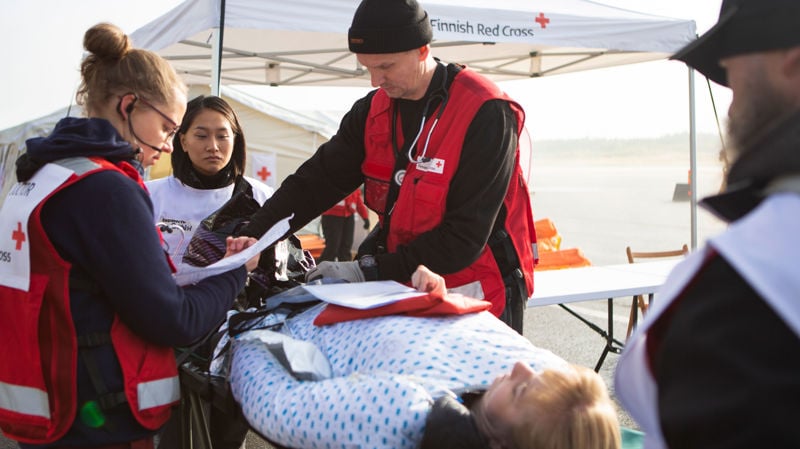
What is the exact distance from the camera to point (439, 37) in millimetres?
4672

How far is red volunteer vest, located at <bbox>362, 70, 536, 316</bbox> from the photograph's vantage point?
2.12m

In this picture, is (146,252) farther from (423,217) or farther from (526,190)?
(526,190)

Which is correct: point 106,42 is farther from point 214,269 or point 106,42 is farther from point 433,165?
point 433,165

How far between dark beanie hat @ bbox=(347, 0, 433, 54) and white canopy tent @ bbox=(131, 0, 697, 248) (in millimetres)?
1655

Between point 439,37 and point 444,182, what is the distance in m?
2.83

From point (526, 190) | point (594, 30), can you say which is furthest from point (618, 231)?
point (526, 190)

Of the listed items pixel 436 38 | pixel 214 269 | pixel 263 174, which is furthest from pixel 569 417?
pixel 263 174

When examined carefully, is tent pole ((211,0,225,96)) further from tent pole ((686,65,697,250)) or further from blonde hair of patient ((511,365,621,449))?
tent pole ((686,65,697,250))

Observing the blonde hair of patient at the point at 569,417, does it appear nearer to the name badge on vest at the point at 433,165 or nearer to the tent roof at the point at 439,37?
the name badge on vest at the point at 433,165

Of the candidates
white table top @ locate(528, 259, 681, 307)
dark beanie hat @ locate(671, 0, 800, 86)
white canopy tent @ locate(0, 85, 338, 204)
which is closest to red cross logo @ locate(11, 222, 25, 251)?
dark beanie hat @ locate(671, 0, 800, 86)

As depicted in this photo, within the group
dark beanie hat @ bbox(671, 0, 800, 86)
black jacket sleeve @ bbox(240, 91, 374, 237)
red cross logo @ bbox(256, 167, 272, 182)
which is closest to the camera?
dark beanie hat @ bbox(671, 0, 800, 86)

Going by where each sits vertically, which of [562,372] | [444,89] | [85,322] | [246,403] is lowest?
[246,403]

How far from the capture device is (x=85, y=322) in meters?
1.50

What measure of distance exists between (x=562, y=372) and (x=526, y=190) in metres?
1.06
